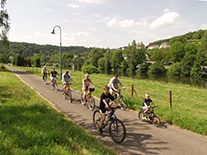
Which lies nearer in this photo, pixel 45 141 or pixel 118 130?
pixel 45 141

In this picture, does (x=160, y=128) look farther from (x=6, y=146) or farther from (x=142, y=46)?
(x=142, y=46)

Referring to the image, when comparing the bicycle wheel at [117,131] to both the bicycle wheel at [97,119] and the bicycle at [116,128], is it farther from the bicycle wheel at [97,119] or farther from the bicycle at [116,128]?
the bicycle wheel at [97,119]

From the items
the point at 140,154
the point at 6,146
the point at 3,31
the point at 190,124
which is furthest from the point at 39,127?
the point at 3,31

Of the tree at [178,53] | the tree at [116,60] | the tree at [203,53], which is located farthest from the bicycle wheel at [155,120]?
the tree at [178,53]

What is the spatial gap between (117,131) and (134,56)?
69.6 metres

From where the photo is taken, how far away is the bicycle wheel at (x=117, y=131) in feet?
15.6

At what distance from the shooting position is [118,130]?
193 inches

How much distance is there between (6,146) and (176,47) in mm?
81441

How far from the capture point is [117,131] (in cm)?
493

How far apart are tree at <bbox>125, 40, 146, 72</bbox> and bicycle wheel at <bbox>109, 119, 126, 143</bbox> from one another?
66.5 metres

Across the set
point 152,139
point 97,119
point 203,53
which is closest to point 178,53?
point 203,53

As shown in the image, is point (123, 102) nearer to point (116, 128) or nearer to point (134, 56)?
point (116, 128)

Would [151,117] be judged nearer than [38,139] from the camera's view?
No

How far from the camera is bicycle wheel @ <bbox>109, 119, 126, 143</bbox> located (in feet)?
15.6
